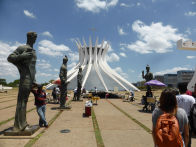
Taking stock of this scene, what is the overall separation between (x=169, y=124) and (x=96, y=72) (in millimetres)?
37505

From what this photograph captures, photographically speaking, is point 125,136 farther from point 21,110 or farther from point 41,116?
point 21,110

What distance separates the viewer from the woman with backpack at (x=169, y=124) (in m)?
1.84

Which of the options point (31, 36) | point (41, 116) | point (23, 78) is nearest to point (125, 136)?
point (41, 116)

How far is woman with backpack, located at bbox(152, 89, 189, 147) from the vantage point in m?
1.84

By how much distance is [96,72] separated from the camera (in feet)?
129

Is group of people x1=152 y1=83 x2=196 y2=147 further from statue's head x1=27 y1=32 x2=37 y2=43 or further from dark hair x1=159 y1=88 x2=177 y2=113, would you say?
statue's head x1=27 y1=32 x2=37 y2=43

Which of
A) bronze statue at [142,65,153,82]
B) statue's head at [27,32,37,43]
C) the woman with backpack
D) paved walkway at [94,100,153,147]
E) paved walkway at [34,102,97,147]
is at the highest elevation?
statue's head at [27,32,37,43]

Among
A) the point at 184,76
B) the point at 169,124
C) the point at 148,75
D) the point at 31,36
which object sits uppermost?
the point at 184,76

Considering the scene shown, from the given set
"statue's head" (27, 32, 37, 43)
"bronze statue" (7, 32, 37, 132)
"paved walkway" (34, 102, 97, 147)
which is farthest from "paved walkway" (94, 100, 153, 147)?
"statue's head" (27, 32, 37, 43)

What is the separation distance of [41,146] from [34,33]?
335 centimetres

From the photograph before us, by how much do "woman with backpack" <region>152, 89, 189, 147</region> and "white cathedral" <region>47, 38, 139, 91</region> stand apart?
3030cm

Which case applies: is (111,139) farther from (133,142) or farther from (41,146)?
(41,146)

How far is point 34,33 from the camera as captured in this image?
488cm

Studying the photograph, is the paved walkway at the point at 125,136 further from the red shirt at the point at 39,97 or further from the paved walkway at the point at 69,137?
the red shirt at the point at 39,97
